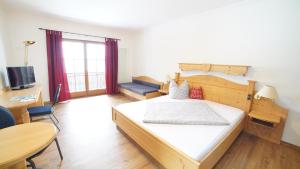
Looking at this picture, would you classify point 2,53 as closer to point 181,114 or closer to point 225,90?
point 181,114

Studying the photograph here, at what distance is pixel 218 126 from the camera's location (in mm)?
1929

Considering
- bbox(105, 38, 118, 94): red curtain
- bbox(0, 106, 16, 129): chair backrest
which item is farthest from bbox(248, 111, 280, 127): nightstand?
bbox(105, 38, 118, 94): red curtain

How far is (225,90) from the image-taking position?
2840mm

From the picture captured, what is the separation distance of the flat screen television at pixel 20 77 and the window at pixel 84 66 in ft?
3.98

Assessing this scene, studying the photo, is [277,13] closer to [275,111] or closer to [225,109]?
[275,111]

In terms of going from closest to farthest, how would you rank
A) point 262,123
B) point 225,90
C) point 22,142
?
point 22,142 → point 262,123 → point 225,90

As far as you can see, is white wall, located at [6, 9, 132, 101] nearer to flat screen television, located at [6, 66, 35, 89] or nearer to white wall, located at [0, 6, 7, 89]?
white wall, located at [0, 6, 7, 89]

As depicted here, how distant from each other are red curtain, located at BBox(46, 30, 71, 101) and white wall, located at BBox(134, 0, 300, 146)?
335 cm

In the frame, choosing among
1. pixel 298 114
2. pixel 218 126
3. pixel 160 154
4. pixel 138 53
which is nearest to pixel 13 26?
pixel 138 53

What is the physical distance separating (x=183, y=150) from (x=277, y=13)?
8.57ft

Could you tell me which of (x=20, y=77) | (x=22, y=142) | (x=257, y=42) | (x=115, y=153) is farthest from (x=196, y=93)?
(x=20, y=77)

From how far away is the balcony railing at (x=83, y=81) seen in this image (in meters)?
4.62

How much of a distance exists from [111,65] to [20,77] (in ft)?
8.32

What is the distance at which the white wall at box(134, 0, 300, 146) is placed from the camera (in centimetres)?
215
